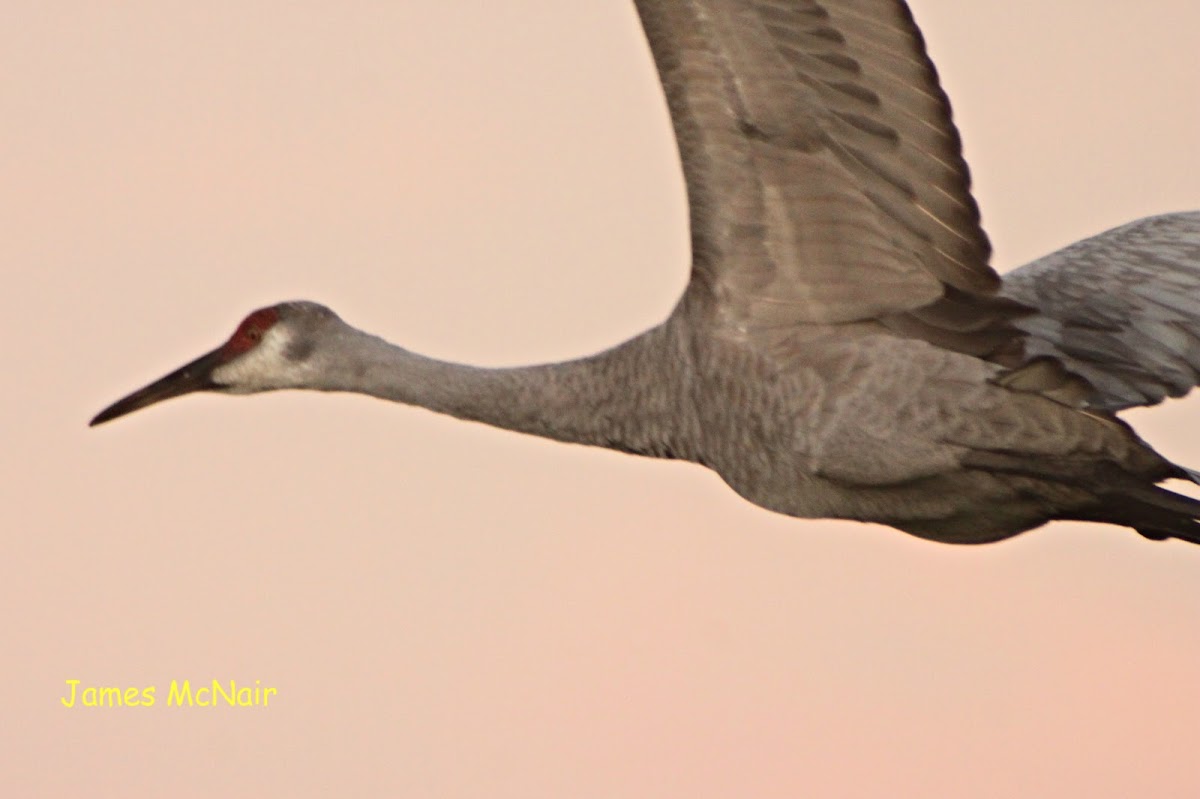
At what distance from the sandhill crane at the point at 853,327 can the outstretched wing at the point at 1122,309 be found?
3 cm

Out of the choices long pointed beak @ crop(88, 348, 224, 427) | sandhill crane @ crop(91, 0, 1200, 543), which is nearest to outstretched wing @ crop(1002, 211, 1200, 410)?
sandhill crane @ crop(91, 0, 1200, 543)

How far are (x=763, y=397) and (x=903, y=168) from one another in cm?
96

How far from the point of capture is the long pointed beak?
994cm

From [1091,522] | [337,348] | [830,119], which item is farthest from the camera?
[337,348]

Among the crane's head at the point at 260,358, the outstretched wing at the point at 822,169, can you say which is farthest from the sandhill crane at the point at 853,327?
the crane's head at the point at 260,358

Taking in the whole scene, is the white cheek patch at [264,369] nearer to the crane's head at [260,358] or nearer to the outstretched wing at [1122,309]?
the crane's head at [260,358]

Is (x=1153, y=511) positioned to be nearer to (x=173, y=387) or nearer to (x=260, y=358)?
(x=260, y=358)

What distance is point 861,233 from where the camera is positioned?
25.9 feet

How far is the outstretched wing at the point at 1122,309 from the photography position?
28.2 feet

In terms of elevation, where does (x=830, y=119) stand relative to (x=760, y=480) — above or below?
above

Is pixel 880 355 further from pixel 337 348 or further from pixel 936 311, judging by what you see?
pixel 337 348

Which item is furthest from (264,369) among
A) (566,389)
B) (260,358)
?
(566,389)

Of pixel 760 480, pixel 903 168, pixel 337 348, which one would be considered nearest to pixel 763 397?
pixel 760 480

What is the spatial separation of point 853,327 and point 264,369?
2.90 meters
